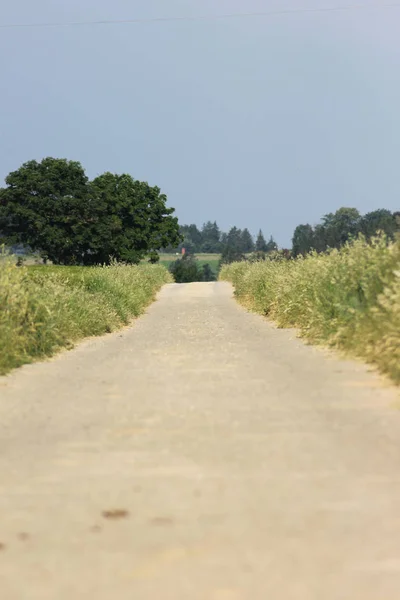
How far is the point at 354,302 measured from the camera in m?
12.2

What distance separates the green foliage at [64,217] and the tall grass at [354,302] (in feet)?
163

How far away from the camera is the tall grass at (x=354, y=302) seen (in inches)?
376

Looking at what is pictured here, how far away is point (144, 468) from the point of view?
520 cm

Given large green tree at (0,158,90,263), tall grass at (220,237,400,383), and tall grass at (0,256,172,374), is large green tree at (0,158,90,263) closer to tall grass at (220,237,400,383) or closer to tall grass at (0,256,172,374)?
tall grass at (0,256,172,374)

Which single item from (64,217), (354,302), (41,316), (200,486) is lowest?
(200,486)

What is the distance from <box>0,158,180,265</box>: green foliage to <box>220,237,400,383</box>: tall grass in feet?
163

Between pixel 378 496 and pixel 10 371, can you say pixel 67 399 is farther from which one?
pixel 378 496

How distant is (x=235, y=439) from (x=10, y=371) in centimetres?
493

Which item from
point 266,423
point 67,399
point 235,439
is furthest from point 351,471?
point 67,399

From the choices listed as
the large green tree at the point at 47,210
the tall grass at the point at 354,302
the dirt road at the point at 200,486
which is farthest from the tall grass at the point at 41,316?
the large green tree at the point at 47,210

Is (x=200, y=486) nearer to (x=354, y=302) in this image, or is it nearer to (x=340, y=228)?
(x=354, y=302)

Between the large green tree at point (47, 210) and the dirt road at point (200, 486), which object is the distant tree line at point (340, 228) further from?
the dirt road at point (200, 486)

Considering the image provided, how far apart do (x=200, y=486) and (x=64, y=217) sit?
63085 millimetres

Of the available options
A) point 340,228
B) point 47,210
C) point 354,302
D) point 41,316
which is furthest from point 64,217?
point 340,228
